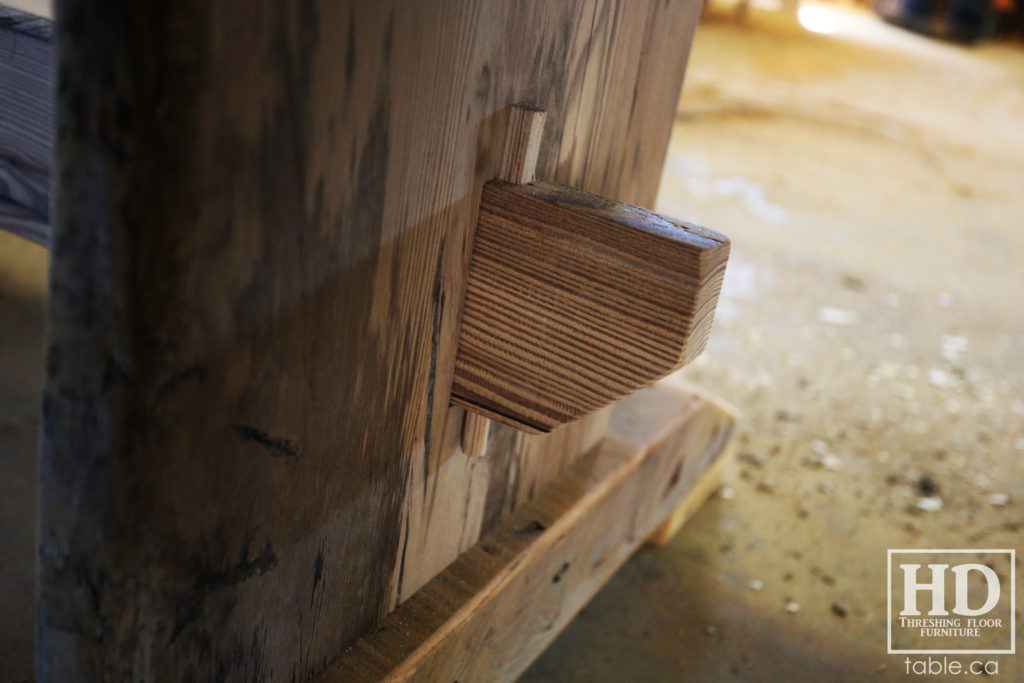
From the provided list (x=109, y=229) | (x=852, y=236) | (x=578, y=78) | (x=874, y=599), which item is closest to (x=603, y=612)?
(x=874, y=599)

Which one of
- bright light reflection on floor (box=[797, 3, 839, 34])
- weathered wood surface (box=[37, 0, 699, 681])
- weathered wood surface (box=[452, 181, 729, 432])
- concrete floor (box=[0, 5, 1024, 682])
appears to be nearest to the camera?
weathered wood surface (box=[37, 0, 699, 681])

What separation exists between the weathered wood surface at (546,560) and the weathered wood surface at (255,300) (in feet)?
0.21

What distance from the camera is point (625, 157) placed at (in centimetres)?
99

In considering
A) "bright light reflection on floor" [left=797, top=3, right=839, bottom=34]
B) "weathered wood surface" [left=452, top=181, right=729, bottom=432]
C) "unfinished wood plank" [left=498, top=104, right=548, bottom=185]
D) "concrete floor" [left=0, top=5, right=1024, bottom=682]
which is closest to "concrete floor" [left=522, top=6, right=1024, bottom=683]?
"concrete floor" [left=0, top=5, right=1024, bottom=682]

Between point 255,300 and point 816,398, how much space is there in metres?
2.10

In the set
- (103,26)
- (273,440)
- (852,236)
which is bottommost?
(852,236)

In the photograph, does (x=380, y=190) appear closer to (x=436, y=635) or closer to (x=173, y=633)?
(x=173, y=633)

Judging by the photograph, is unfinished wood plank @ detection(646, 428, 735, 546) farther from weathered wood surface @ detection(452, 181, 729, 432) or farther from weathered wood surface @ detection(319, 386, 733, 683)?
weathered wood surface @ detection(452, 181, 729, 432)

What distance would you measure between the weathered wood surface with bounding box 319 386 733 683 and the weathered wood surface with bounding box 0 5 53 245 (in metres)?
0.49

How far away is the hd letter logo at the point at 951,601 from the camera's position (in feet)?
5.07

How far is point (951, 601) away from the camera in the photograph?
1.65 meters

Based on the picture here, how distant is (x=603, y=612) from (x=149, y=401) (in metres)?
1.19

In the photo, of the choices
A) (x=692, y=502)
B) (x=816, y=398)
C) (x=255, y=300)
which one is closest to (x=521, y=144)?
(x=255, y=300)

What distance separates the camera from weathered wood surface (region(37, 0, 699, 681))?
47cm
